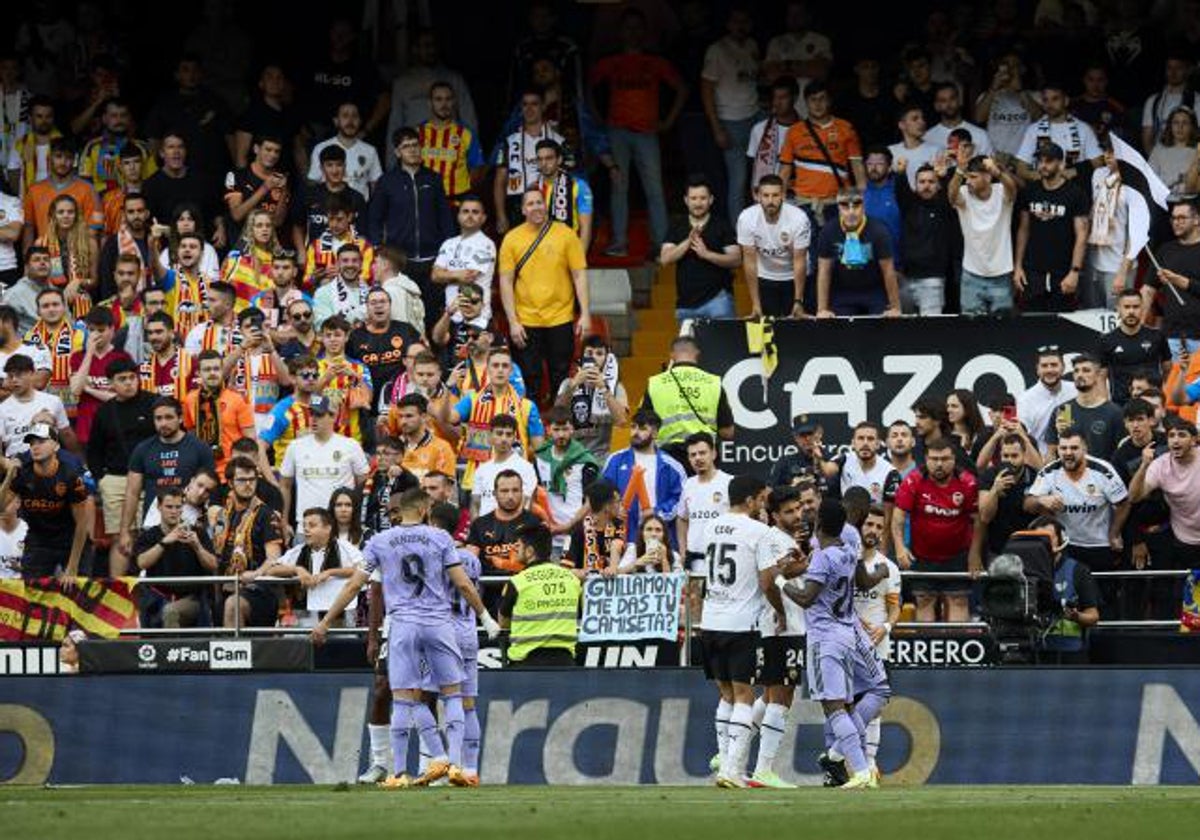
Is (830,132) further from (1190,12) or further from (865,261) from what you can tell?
(1190,12)

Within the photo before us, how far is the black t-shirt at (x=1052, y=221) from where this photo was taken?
78.0 ft

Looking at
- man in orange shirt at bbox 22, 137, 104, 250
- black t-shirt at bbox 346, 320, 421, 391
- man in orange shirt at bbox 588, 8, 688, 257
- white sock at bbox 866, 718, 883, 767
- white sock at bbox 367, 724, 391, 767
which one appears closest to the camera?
white sock at bbox 367, 724, 391, 767

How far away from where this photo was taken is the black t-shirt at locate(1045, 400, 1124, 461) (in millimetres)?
21250

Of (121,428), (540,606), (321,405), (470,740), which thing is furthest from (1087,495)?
(121,428)

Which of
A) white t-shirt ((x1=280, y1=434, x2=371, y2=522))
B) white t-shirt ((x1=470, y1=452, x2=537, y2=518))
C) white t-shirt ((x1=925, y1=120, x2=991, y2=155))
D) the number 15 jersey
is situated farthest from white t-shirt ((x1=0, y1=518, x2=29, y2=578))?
white t-shirt ((x1=925, y1=120, x2=991, y2=155))

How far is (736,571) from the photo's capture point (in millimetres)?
17891

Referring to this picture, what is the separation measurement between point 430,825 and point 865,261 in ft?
37.2

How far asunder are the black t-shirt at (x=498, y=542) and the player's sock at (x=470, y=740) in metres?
3.15

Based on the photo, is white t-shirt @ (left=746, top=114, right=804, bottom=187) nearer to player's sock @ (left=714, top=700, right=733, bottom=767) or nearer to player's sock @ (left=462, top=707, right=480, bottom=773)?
player's sock @ (left=714, top=700, right=733, bottom=767)

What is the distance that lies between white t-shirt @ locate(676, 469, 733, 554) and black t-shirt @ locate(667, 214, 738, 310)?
11.3 ft

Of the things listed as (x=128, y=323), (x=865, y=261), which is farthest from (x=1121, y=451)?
(x=128, y=323)

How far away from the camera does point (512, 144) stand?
25703mm

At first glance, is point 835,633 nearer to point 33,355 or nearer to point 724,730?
point 724,730

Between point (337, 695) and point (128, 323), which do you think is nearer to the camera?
point (337, 695)
